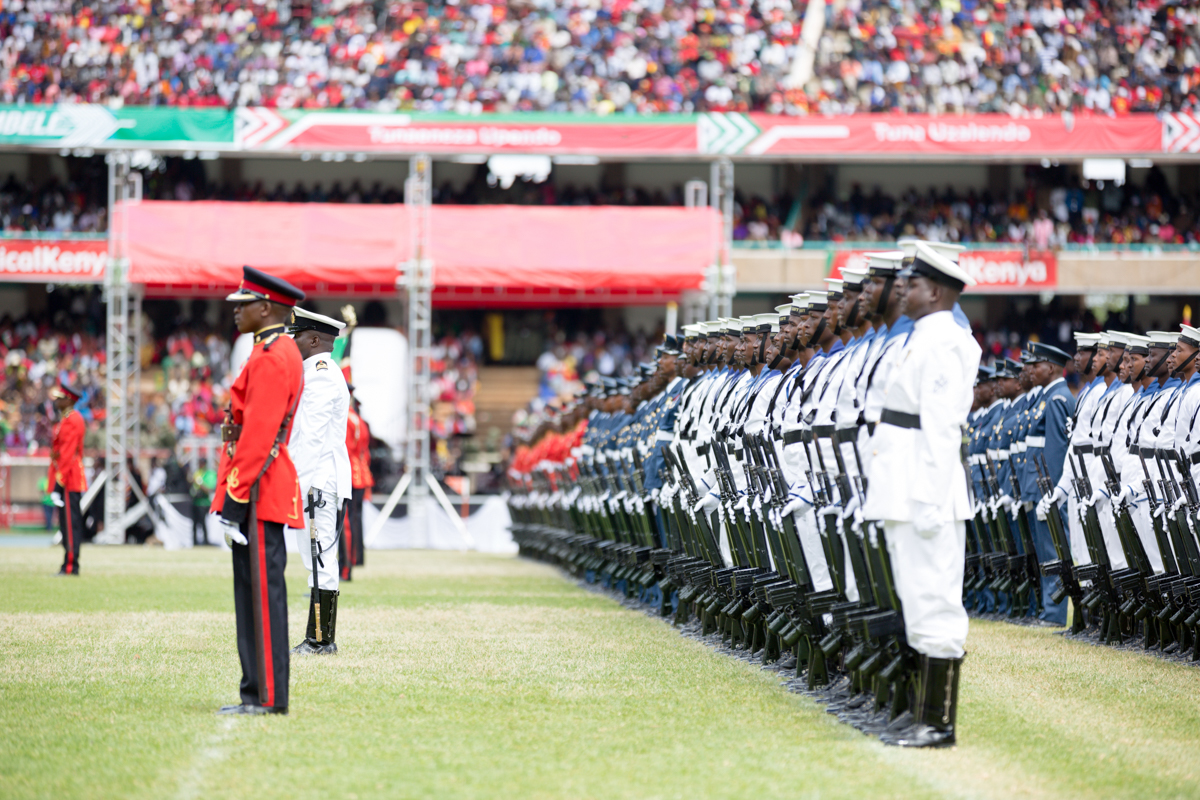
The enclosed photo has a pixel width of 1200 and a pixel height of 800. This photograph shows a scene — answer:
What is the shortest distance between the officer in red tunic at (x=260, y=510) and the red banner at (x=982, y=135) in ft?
78.7

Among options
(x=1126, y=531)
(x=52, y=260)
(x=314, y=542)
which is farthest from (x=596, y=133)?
(x=314, y=542)

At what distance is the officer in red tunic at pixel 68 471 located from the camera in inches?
674

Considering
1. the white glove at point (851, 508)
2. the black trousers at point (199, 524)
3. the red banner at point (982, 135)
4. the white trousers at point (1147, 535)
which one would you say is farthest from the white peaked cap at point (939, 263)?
the red banner at point (982, 135)

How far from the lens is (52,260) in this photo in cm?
2991

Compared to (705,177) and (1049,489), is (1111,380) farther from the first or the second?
(705,177)

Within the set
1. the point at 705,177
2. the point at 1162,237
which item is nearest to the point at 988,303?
the point at 1162,237

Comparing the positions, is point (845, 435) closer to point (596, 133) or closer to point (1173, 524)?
point (1173, 524)

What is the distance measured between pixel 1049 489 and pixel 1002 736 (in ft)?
19.4

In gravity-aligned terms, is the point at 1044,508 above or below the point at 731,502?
below

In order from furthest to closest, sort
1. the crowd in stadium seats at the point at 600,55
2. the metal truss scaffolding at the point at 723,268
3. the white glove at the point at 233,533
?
the crowd in stadium seats at the point at 600,55 < the metal truss scaffolding at the point at 723,268 < the white glove at the point at 233,533

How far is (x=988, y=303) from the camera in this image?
35.8m

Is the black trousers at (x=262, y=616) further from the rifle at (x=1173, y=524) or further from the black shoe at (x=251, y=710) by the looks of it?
the rifle at (x=1173, y=524)

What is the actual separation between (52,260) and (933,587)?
26317 mm

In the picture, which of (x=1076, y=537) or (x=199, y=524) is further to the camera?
(x=199, y=524)
